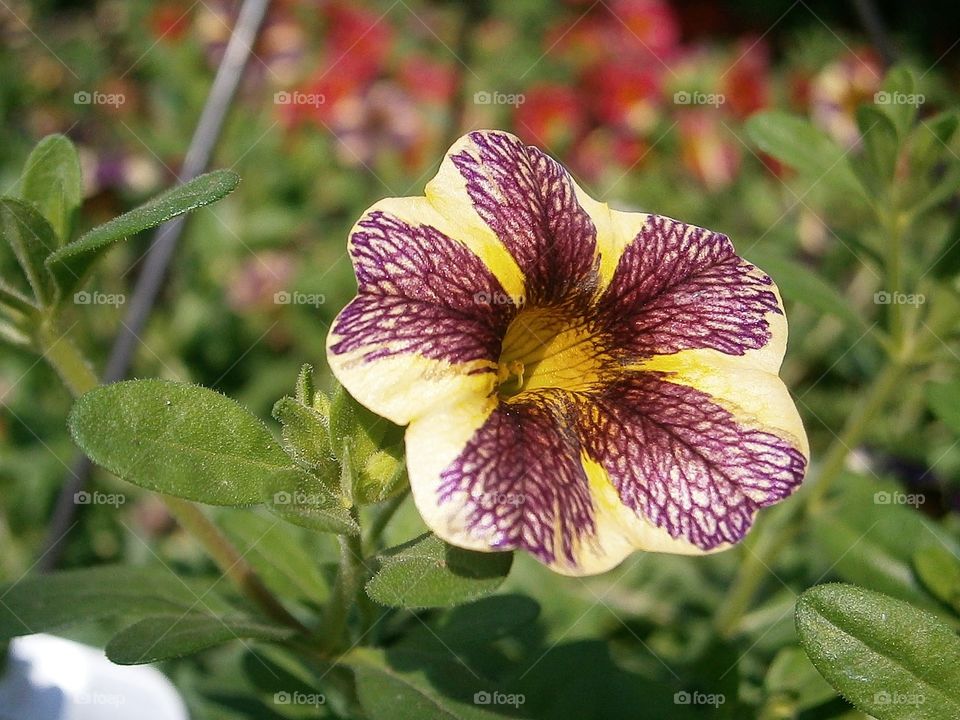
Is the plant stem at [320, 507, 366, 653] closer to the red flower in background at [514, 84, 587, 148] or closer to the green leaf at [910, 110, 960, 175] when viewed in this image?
the green leaf at [910, 110, 960, 175]

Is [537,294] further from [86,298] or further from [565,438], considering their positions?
[86,298]

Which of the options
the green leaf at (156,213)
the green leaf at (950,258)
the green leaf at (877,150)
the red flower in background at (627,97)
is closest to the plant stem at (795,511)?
the green leaf at (950,258)

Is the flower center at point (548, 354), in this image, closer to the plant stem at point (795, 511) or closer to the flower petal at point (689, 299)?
the flower petal at point (689, 299)

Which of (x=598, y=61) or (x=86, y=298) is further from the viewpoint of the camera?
(x=598, y=61)

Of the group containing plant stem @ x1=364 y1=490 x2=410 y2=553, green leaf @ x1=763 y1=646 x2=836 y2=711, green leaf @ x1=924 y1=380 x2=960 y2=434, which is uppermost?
green leaf @ x1=924 y1=380 x2=960 y2=434

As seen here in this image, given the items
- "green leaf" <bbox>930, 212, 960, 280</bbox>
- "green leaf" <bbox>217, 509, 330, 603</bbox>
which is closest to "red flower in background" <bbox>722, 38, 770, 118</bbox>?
"green leaf" <bbox>930, 212, 960, 280</bbox>

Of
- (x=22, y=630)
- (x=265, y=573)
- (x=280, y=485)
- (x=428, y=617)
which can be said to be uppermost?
(x=280, y=485)

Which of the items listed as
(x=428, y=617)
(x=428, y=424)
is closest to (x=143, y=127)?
(x=428, y=617)
